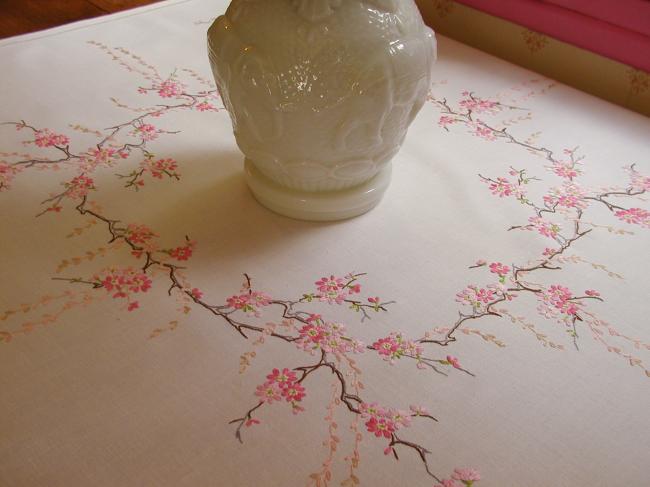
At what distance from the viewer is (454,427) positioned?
71 cm

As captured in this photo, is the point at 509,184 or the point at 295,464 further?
the point at 509,184

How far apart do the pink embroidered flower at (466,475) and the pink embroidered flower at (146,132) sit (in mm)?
833

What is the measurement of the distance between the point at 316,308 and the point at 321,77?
310 mm

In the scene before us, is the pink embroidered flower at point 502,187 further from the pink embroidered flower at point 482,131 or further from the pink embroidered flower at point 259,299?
the pink embroidered flower at point 259,299

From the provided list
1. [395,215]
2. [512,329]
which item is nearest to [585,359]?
[512,329]

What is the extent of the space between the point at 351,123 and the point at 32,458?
56 cm

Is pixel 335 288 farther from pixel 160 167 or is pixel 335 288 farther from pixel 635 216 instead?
pixel 635 216

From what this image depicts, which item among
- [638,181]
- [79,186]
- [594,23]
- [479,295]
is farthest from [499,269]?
[594,23]

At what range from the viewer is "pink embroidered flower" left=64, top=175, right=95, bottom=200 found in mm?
1033

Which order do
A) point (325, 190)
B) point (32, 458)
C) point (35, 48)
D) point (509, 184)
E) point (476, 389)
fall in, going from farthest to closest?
point (35, 48)
point (509, 184)
point (325, 190)
point (476, 389)
point (32, 458)

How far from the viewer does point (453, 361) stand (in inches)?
31.1

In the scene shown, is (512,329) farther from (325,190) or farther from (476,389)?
(325,190)

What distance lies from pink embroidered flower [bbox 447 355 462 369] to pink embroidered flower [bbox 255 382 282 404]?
0.22 m

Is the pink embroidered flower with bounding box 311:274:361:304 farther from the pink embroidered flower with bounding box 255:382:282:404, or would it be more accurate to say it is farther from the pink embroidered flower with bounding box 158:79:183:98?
the pink embroidered flower with bounding box 158:79:183:98
